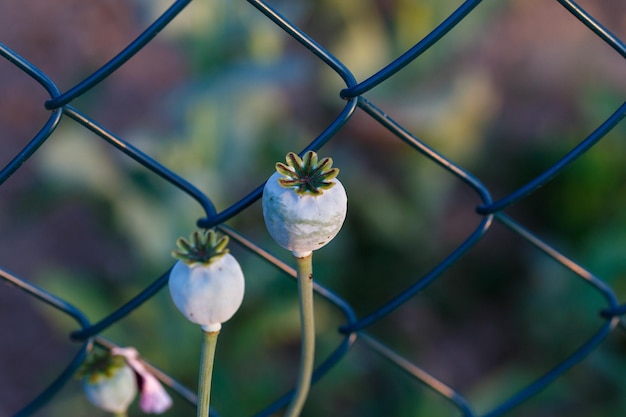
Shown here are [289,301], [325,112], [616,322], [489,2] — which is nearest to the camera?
[616,322]

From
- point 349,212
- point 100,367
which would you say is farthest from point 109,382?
point 349,212

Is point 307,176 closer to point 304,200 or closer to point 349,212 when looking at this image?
point 304,200

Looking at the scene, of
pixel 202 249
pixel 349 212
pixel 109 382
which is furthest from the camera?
pixel 349 212

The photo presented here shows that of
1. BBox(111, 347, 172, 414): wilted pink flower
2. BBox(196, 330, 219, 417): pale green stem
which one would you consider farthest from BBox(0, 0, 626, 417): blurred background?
BBox(196, 330, 219, 417): pale green stem

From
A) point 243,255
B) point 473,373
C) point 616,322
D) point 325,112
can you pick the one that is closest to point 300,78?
point 243,255

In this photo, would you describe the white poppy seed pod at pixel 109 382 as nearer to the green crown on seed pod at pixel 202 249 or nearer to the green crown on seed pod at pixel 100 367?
the green crown on seed pod at pixel 100 367

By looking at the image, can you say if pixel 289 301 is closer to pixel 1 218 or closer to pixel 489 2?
pixel 1 218

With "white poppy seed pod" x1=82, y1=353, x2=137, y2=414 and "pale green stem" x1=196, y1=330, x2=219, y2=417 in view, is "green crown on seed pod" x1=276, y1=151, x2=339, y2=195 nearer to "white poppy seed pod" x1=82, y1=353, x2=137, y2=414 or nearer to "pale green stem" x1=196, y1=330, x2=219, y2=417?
"pale green stem" x1=196, y1=330, x2=219, y2=417
